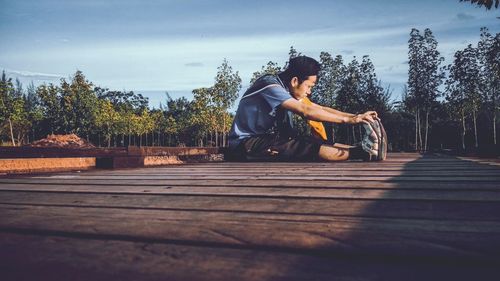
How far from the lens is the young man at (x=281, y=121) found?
4008mm

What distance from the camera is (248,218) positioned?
3.49 ft

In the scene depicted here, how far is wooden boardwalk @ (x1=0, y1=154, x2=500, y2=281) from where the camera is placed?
652 millimetres

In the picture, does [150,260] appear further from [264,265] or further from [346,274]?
[346,274]

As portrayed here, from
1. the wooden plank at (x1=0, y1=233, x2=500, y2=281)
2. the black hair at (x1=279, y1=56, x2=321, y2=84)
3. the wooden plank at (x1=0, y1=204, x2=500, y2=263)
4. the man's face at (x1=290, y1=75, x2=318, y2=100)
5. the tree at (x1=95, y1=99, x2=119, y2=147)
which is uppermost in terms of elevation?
the tree at (x1=95, y1=99, x2=119, y2=147)

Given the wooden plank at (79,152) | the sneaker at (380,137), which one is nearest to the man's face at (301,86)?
the sneaker at (380,137)

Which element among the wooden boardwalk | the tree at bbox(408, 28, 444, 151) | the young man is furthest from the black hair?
the tree at bbox(408, 28, 444, 151)

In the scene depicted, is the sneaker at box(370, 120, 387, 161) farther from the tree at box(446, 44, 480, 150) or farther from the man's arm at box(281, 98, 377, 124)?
the tree at box(446, 44, 480, 150)

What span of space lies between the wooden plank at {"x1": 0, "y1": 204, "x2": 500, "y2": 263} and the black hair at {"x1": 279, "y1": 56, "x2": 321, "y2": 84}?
355 cm

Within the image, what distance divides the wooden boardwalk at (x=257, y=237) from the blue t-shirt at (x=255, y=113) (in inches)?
111

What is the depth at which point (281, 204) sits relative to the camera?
1.31m

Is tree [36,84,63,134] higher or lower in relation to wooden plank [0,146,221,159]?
higher

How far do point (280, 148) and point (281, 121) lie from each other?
54cm

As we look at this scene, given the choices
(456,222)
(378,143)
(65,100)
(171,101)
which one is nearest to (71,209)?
(456,222)

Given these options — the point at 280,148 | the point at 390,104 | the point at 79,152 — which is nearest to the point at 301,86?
the point at 280,148
